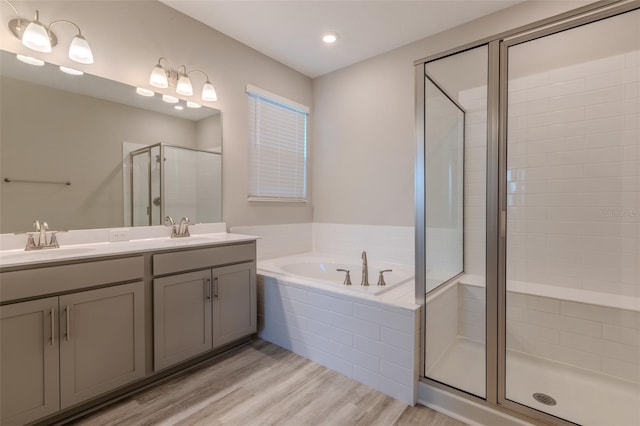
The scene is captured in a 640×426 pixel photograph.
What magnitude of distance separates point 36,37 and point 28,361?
1722 mm

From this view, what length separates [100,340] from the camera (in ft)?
5.17

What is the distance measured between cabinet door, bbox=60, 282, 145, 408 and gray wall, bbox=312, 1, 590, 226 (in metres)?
2.19

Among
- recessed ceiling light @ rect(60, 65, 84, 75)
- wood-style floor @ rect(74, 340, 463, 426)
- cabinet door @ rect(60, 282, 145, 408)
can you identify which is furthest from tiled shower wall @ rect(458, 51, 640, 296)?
recessed ceiling light @ rect(60, 65, 84, 75)

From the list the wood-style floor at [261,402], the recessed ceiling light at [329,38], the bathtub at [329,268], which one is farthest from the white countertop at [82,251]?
the recessed ceiling light at [329,38]

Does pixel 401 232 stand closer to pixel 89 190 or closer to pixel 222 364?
pixel 222 364

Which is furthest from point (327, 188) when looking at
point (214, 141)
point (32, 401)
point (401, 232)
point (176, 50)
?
point (32, 401)

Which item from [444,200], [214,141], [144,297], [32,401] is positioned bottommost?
[32,401]

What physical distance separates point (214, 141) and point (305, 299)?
5.25 feet

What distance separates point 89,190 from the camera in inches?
76.8

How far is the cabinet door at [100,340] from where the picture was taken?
1.47 meters

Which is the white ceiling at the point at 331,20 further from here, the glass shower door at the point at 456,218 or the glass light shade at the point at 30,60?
the glass light shade at the point at 30,60

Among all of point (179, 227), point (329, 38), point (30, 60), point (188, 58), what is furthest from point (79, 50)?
point (329, 38)

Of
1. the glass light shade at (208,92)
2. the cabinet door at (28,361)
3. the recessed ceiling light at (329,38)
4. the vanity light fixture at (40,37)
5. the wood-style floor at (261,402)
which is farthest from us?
the recessed ceiling light at (329,38)

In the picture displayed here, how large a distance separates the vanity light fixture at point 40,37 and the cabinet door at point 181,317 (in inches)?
58.7
